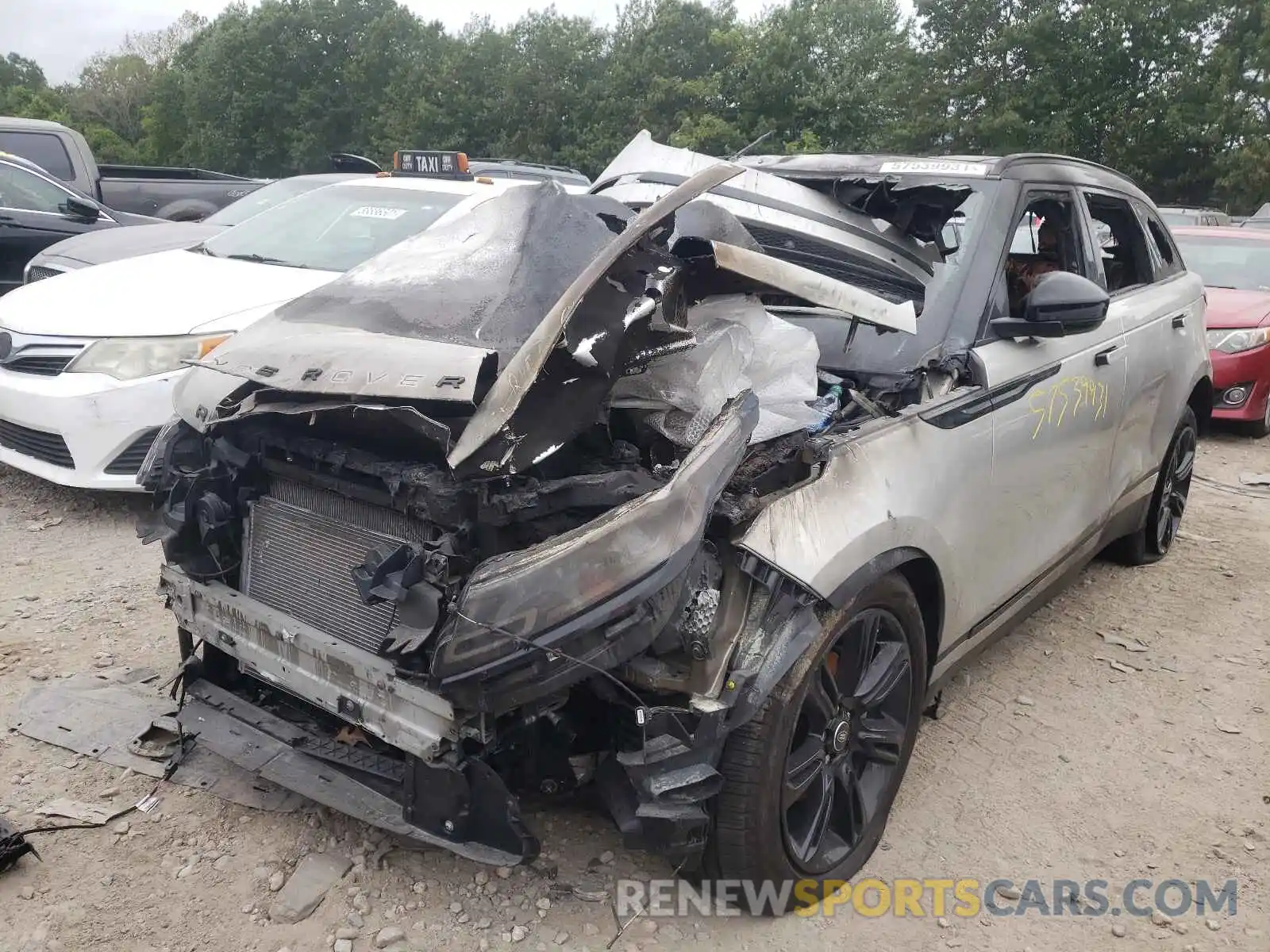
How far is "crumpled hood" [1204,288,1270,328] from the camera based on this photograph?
806cm

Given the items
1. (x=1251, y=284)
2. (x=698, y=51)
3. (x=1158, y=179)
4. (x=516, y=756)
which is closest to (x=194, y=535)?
(x=516, y=756)

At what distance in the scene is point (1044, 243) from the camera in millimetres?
3912

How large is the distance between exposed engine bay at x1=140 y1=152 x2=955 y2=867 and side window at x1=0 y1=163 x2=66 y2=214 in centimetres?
625

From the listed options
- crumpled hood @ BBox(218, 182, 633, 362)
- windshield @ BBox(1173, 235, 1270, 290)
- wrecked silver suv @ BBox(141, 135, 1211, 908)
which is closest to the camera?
wrecked silver suv @ BBox(141, 135, 1211, 908)

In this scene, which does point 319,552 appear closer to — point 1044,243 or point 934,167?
point 934,167

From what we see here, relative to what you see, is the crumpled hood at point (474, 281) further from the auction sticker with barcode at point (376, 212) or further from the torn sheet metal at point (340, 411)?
the auction sticker with barcode at point (376, 212)

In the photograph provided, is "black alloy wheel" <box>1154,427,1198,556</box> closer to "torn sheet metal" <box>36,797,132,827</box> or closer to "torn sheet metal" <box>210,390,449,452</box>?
"torn sheet metal" <box>210,390,449,452</box>

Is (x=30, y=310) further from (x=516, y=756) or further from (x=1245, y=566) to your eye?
(x=1245, y=566)

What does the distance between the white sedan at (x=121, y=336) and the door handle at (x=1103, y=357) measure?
8.51 ft

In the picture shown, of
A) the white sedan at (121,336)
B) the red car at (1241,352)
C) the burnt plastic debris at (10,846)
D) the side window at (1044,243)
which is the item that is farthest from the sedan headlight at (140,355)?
the red car at (1241,352)

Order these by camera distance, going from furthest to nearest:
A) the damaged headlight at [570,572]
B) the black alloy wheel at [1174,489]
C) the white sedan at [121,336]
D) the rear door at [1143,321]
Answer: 1. the black alloy wheel at [1174,489]
2. the white sedan at [121,336]
3. the rear door at [1143,321]
4. the damaged headlight at [570,572]

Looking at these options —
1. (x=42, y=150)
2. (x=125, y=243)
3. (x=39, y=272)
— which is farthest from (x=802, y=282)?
(x=42, y=150)

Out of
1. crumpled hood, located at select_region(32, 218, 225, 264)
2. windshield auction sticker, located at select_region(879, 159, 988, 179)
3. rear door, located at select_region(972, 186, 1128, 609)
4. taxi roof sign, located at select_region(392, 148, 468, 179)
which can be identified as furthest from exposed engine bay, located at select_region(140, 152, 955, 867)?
crumpled hood, located at select_region(32, 218, 225, 264)

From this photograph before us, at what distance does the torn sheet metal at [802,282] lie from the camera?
2.59 meters
